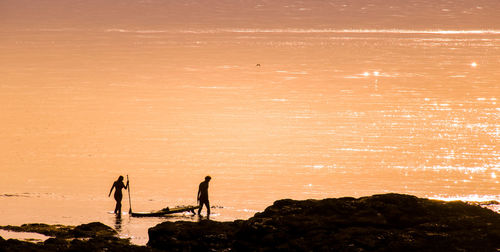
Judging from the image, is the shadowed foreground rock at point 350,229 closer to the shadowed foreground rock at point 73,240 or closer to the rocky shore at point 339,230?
the rocky shore at point 339,230

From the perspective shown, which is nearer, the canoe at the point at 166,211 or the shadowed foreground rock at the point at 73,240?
the shadowed foreground rock at the point at 73,240

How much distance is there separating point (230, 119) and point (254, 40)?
81.8 meters

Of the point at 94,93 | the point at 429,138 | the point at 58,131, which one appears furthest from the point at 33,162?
the point at 94,93

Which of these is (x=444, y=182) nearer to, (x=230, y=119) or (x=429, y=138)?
(x=429, y=138)

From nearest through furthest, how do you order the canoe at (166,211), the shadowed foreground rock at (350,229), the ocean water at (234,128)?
the shadowed foreground rock at (350,229)
the canoe at (166,211)
the ocean water at (234,128)

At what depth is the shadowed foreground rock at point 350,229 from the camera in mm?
21406

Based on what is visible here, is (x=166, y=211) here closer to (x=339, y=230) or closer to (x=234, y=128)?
(x=339, y=230)

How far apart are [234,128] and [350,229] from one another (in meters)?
31.9

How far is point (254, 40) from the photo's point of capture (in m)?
138

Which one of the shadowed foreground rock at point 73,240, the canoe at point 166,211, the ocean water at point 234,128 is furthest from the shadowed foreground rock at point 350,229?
the canoe at point 166,211

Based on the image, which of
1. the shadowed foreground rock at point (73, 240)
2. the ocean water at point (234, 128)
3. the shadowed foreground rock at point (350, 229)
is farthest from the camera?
the ocean water at point (234, 128)

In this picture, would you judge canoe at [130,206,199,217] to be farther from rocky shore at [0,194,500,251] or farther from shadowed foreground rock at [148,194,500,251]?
shadowed foreground rock at [148,194,500,251]

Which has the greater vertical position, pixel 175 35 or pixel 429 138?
pixel 175 35

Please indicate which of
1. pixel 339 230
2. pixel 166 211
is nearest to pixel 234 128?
pixel 166 211
